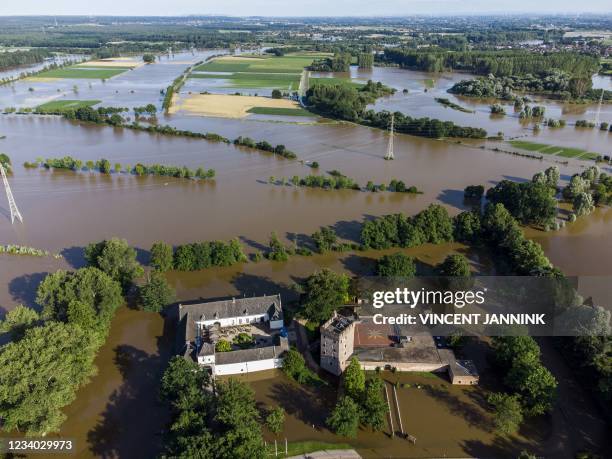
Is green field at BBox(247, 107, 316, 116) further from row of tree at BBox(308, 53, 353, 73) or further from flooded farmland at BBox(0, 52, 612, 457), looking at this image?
row of tree at BBox(308, 53, 353, 73)

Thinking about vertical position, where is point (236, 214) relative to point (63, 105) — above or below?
below

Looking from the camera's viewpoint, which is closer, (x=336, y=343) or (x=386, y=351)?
(x=336, y=343)

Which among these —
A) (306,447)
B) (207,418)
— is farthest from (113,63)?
(306,447)

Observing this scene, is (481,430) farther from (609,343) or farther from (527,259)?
(527,259)

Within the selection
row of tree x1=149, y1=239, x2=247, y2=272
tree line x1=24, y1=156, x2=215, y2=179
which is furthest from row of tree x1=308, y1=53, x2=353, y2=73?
row of tree x1=149, y1=239, x2=247, y2=272

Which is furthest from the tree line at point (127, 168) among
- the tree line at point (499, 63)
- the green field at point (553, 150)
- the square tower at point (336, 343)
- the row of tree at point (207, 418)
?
the tree line at point (499, 63)

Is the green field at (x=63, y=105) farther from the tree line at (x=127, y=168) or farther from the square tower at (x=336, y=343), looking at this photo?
the square tower at (x=336, y=343)

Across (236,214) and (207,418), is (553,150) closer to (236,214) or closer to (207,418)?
(236,214)
